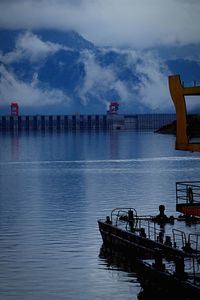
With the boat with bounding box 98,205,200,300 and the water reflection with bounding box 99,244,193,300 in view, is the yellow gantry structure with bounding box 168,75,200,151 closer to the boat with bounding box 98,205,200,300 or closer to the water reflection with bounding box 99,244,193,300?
the boat with bounding box 98,205,200,300

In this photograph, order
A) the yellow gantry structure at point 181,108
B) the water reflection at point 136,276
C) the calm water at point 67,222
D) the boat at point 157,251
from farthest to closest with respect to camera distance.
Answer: the calm water at point 67,222
the yellow gantry structure at point 181,108
the water reflection at point 136,276
the boat at point 157,251

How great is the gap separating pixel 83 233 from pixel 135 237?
11.4 meters

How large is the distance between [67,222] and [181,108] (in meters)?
29.2

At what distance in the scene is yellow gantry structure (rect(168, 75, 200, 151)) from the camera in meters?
37.7

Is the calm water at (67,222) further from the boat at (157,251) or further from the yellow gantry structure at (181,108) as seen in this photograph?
the yellow gantry structure at (181,108)

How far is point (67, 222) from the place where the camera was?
65.9 meters

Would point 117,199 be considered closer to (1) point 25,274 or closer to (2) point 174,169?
(1) point 25,274

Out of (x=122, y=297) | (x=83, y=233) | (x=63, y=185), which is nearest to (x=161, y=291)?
(x=122, y=297)

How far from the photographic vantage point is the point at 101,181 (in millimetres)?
109188

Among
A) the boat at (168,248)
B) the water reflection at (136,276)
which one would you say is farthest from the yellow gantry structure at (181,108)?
the water reflection at (136,276)

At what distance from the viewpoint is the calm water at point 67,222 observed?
141 feet

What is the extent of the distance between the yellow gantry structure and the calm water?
720 centimetres

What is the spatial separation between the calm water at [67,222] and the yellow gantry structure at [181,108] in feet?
23.6

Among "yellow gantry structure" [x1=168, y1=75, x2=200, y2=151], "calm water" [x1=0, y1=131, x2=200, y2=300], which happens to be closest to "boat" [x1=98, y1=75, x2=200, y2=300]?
"yellow gantry structure" [x1=168, y1=75, x2=200, y2=151]
